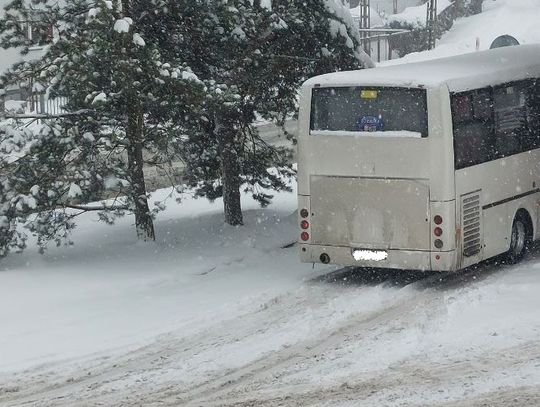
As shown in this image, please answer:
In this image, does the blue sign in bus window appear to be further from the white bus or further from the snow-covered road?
the snow-covered road

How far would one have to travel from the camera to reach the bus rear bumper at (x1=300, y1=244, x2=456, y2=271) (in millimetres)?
15930

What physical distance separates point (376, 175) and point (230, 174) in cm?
534

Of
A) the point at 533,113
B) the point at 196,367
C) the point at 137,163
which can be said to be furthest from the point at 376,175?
the point at 196,367

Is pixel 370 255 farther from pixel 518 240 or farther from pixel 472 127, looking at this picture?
pixel 518 240

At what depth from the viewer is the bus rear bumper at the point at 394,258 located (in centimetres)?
1593

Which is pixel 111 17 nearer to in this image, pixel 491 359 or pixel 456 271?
pixel 456 271

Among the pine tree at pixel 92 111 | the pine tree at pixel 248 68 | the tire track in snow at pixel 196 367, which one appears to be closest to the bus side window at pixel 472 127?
the tire track in snow at pixel 196 367

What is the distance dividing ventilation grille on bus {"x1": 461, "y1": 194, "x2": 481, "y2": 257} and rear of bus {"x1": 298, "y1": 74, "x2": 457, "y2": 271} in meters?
0.37

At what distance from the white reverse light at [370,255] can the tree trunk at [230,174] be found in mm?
4692

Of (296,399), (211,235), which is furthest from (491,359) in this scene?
(211,235)

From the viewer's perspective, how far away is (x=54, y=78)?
17.2 meters

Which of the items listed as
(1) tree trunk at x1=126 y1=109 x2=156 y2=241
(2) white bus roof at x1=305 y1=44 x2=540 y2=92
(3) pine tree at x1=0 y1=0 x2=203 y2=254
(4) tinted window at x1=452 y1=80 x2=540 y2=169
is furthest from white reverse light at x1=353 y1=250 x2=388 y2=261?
(1) tree trunk at x1=126 y1=109 x2=156 y2=241

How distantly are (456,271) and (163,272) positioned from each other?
13.9ft

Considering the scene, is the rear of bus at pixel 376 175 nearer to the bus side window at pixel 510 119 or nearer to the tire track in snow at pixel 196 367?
the tire track in snow at pixel 196 367
